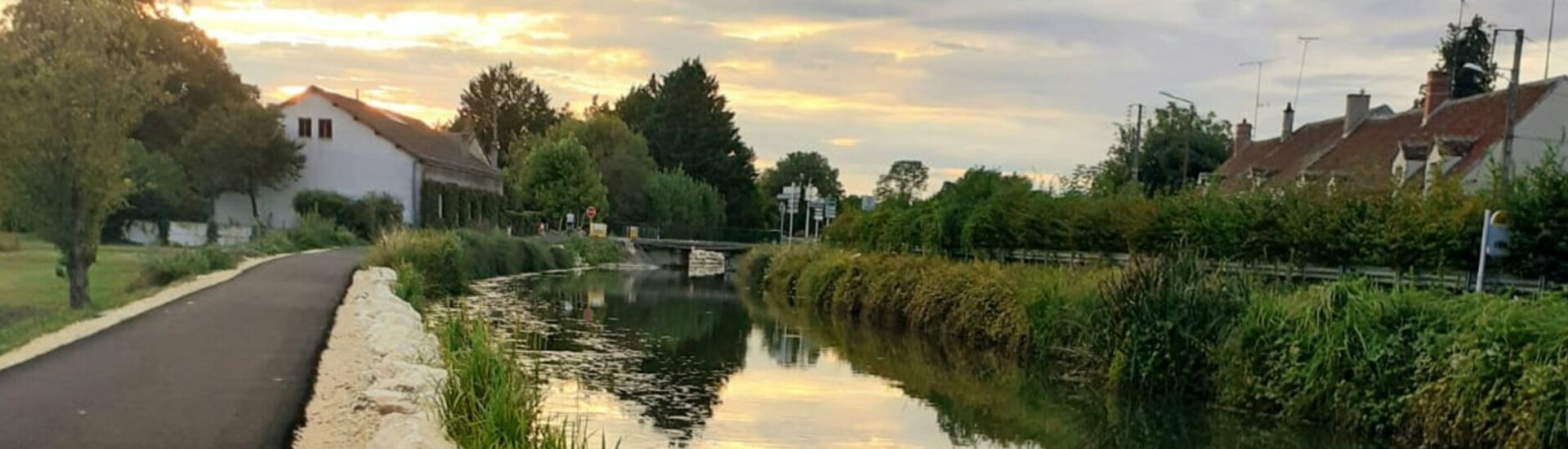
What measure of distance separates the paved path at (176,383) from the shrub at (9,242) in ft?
72.5

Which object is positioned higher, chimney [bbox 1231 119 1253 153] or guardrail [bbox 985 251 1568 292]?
chimney [bbox 1231 119 1253 153]

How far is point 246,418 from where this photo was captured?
9008mm

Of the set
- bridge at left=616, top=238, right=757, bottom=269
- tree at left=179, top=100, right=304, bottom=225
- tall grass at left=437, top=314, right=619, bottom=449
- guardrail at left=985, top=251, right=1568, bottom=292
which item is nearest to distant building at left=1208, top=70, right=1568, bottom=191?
guardrail at left=985, top=251, right=1568, bottom=292

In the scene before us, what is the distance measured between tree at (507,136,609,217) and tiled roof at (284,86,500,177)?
9.21 ft

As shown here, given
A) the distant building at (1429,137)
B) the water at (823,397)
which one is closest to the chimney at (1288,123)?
the distant building at (1429,137)

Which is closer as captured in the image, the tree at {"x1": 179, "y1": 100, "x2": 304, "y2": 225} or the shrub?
the shrub

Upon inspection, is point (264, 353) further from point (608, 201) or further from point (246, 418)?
point (608, 201)

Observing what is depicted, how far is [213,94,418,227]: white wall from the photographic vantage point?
170ft

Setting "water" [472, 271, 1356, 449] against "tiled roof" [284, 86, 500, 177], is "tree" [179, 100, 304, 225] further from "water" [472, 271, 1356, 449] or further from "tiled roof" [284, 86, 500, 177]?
"water" [472, 271, 1356, 449]

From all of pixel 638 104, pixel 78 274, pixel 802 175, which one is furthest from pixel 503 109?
pixel 78 274

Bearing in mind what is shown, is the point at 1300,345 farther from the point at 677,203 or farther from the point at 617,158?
the point at 677,203

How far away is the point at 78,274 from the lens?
19.2 metres

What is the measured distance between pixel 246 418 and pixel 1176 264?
39.7ft

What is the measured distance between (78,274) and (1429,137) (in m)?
35.2
